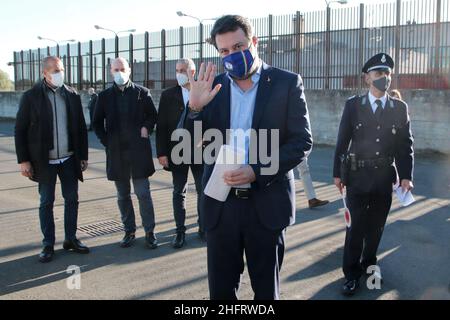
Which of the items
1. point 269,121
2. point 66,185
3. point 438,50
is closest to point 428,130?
point 438,50

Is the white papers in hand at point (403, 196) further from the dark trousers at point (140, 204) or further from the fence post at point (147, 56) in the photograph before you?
the fence post at point (147, 56)

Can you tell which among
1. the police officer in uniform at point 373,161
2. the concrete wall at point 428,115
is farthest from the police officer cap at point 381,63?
the concrete wall at point 428,115

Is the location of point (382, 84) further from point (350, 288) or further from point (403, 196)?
point (350, 288)

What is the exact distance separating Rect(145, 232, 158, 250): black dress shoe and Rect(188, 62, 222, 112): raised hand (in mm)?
3013

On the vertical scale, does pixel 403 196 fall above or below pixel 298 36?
below

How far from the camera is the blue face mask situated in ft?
8.83

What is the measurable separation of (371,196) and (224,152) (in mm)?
2087

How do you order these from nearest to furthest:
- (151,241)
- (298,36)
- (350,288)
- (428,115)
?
1. (350,288)
2. (151,241)
3. (428,115)
4. (298,36)

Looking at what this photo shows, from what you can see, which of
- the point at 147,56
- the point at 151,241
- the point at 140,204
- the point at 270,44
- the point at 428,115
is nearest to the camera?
the point at 151,241

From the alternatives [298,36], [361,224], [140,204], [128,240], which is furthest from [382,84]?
[298,36]

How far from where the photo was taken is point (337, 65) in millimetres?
15617

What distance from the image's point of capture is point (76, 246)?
17.3 ft

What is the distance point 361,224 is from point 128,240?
265 cm
